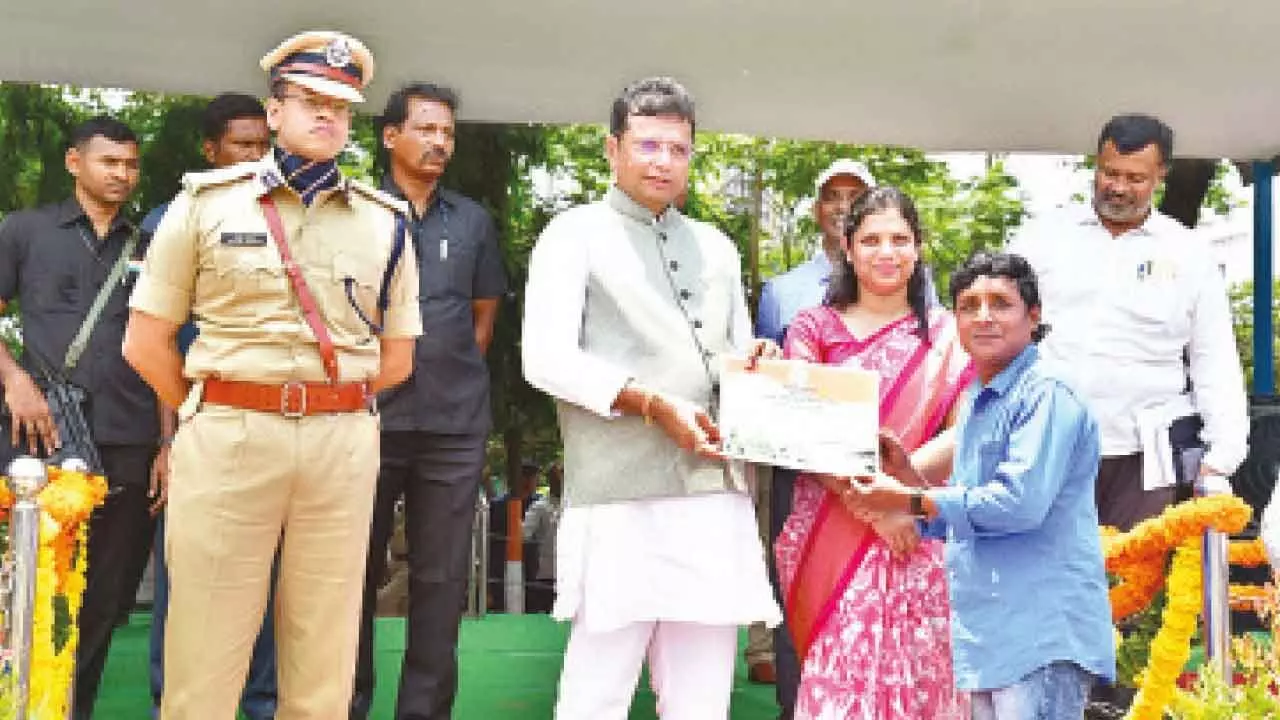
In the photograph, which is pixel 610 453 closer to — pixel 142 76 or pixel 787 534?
pixel 787 534

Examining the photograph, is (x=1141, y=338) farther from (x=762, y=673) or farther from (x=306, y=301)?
(x=306, y=301)

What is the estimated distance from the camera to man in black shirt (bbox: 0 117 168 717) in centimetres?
421

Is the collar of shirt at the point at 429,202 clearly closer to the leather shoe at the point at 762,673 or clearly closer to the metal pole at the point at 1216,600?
the leather shoe at the point at 762,673

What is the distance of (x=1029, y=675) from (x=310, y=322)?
5.50 feet

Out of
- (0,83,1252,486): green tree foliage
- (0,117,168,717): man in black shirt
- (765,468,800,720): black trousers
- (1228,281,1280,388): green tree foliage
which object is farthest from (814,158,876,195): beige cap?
(1228,281,1280,388): green tree foliage

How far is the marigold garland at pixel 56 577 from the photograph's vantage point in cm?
307

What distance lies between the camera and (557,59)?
199 inches

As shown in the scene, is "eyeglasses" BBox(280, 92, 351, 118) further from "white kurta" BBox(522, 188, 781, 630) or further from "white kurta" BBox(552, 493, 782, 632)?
"white kurta" BBox(552, 493, 782, 632)

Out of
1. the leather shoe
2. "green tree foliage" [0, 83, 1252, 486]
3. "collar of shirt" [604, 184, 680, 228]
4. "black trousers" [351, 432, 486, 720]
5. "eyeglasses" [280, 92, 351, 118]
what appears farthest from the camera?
"green tree foliage" [0, 83, 1252, 486]

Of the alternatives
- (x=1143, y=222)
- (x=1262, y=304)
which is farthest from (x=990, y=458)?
(x=1262, y=304)

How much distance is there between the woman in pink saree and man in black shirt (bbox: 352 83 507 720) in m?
1.14

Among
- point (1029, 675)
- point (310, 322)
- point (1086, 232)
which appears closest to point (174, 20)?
point (310, 322)

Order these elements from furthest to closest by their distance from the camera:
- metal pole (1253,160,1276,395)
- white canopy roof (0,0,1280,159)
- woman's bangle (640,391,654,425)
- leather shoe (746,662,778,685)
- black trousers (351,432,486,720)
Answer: metal pole (1253,160,1276,395), leather shoe (746,662,778,685), white canopy roof (0,0,1280,159), black trousers (351,432,486,720), woman's bangle (640,391,654,425)

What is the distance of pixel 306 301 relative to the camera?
307 centimetres
